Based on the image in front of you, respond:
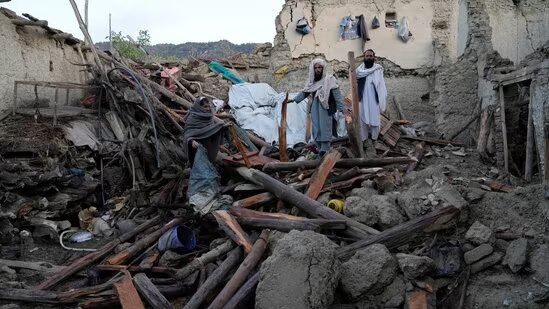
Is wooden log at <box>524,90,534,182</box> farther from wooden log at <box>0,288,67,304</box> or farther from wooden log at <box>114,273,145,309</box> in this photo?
wooden log at <box>0,288,67,304</box>

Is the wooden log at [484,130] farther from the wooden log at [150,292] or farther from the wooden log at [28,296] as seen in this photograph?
the wooden log at [28,296]

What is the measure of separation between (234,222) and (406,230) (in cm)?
187

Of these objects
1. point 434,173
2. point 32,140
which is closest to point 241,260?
point 434,173

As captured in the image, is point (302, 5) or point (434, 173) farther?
point (302, 5)

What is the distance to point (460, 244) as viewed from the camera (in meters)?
4.16

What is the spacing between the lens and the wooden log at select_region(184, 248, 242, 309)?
4.01m

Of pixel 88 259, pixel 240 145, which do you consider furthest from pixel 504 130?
pixel 88 259

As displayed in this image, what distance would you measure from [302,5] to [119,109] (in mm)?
5563

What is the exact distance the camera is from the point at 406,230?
4.34 metres

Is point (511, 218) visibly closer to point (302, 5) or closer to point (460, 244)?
point (460, 244)

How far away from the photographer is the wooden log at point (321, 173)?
550 cm

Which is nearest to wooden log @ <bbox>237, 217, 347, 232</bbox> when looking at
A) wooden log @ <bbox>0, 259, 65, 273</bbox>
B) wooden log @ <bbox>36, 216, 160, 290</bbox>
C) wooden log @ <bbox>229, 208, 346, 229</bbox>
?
wooden log @ <bbox>229, 208, 346, 229</bbox>

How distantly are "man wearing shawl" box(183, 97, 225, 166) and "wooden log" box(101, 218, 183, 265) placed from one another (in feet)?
3.19

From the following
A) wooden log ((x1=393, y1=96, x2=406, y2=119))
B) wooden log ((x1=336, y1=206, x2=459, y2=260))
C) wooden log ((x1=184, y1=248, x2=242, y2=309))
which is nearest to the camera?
wooden log ((x1=184, y1=248, x2=242, y2=309))
